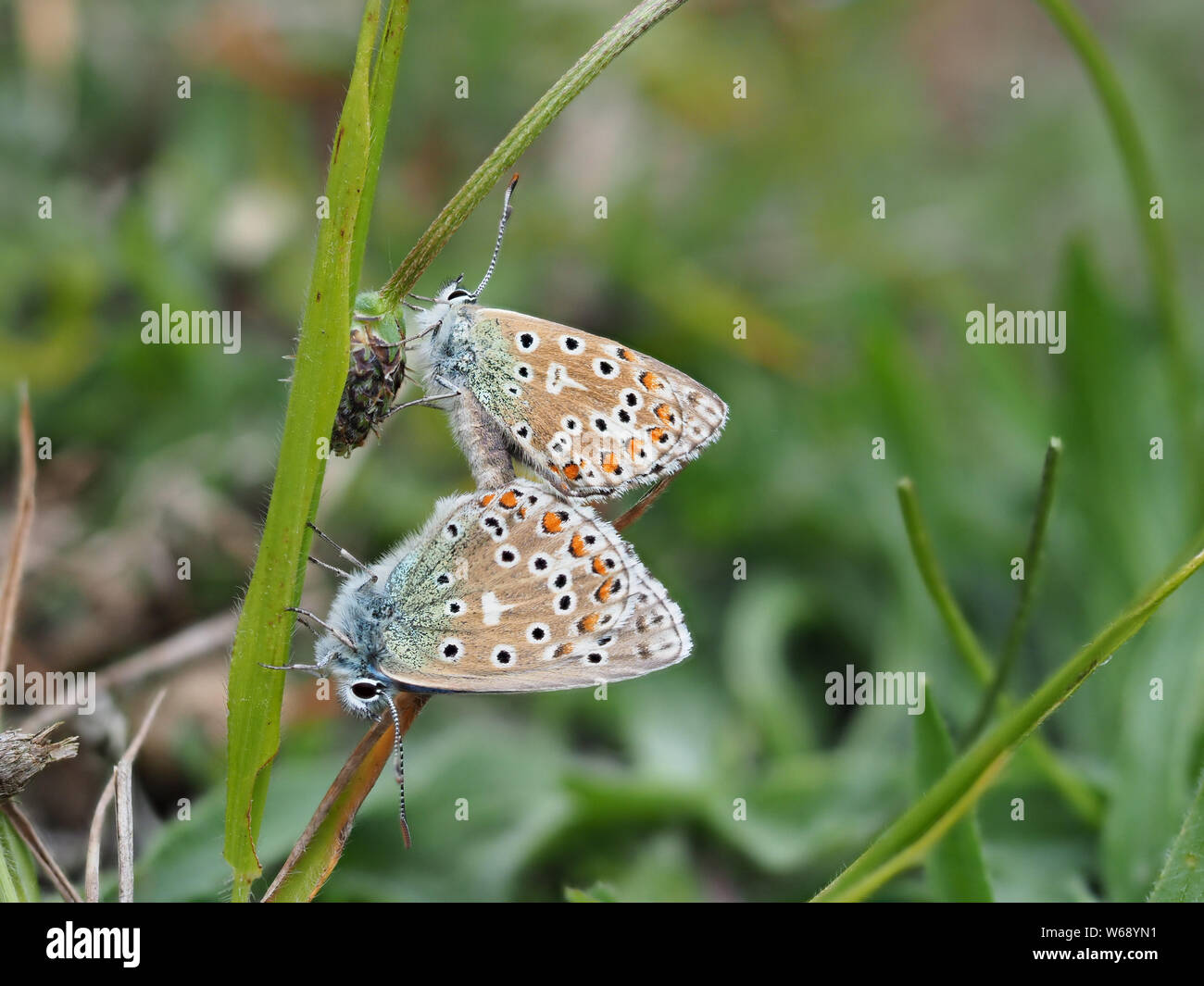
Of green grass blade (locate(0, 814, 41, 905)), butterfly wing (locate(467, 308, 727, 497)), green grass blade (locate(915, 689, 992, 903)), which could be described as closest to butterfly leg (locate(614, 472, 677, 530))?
butterfly wing (locate(467, 308, 727, 497))

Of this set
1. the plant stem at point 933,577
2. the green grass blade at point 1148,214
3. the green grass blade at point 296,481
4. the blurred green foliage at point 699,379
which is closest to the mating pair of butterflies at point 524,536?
the green grass blade at point 296,481

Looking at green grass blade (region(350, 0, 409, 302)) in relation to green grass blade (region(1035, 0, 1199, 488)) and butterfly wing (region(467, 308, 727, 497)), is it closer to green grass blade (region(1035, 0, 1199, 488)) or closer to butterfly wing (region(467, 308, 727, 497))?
butterfly wing (region(467, 308, 727, 497))

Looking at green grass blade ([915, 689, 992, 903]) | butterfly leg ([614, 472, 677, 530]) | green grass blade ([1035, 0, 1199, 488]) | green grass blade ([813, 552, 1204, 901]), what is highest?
green grass blade ([1035, 0, 1199, 488])

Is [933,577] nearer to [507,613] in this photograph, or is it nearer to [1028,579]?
[1028,579]

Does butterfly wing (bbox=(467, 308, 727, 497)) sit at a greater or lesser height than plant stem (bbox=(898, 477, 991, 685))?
greater

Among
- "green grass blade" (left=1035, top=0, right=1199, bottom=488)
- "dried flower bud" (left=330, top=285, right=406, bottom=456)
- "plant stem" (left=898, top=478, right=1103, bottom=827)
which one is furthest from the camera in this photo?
"green grass blade" (left=1035, top=0, right=1199, bottom=488)
